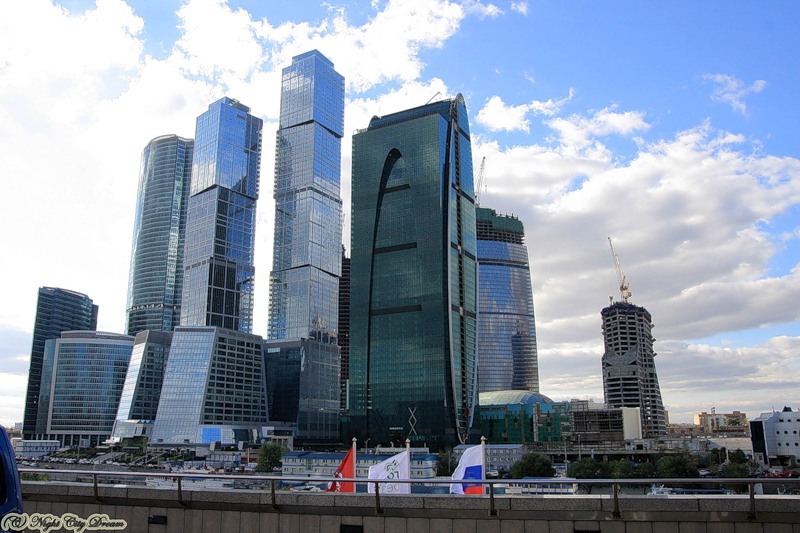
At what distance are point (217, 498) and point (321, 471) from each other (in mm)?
99014

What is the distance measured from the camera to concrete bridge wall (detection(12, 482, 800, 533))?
663 inches

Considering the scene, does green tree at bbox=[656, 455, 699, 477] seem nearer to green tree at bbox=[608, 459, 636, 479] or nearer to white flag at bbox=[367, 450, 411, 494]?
green tree at bbox=[608, 459, 636, 479]

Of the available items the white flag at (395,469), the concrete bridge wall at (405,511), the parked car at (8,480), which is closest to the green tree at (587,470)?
the white flag at (395,469)

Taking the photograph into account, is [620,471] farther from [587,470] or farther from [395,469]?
[395,469]

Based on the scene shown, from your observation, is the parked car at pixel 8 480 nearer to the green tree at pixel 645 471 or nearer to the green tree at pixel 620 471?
the green tree at pixel 620 471

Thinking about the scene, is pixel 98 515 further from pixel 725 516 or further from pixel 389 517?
pixel 725 516

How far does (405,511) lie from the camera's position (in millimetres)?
18891

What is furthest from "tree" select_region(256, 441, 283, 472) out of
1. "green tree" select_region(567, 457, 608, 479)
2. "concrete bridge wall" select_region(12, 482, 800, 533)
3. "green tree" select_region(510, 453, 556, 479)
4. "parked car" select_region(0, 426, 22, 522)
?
"parked car" select_region(0, 426, 22, 522)

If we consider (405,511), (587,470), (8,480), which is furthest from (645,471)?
(8,480)

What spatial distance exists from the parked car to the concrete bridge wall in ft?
Result: 25.2

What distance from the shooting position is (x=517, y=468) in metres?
132

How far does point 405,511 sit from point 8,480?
32.2 feet

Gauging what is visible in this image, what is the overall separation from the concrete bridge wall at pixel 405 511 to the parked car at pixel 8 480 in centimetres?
769

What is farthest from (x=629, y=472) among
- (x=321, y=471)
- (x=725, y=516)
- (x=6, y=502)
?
(x=6, y=502)
